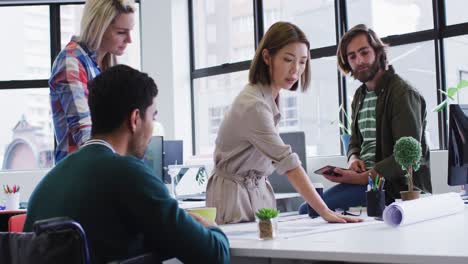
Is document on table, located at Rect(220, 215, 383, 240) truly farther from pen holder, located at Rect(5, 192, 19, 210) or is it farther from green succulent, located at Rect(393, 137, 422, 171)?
pen holder, located at Rect(5, 192, 19, 210)

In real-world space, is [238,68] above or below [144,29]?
below

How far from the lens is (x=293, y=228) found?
5.81 feet

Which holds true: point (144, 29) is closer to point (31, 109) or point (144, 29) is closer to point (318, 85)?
point (31, 109)

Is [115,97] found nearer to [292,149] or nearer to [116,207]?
[116,207]

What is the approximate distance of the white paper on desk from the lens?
68.1 inches

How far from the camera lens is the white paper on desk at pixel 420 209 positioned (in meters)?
1.73

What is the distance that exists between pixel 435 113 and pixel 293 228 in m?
3.31

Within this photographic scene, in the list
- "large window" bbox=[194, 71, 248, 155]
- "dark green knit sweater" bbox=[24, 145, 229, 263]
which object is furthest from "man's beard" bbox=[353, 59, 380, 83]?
"large window" bbox=[194, 71, 248, 155]

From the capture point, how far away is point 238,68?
20.4ft

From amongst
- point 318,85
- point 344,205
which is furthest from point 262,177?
point 318,85

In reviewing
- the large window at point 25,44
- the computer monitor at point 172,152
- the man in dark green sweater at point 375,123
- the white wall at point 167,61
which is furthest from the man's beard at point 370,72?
the large window at point 25,44

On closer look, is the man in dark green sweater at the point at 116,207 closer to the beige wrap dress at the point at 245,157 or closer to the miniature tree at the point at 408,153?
the beige wrap dress at the point at 245,157

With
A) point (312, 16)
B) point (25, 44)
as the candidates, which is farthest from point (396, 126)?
point (25, 44)

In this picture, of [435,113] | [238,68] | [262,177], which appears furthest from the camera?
[238,68]
